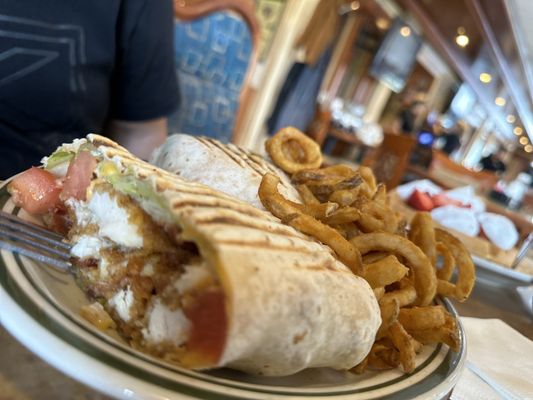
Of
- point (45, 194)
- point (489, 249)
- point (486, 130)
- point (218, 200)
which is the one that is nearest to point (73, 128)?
point (45, 194)

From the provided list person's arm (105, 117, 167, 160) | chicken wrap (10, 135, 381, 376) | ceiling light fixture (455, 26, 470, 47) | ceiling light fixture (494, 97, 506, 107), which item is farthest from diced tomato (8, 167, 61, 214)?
ceiling light fixture (494, 97, 506, 107)

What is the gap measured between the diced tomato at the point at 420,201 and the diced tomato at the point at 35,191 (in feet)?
5.11

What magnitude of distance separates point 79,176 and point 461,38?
29.9ft

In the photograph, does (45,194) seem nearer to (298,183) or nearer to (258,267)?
(258,267)

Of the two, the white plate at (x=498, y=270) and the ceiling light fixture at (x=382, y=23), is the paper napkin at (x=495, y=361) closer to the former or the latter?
the white plate at (x=498, y=270)

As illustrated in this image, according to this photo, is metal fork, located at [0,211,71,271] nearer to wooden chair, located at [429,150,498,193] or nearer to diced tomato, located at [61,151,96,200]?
diced tomato, located at [61,151,96,200]

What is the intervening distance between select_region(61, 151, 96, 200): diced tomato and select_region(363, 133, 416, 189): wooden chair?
433 cm

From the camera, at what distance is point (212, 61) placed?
2756 mm

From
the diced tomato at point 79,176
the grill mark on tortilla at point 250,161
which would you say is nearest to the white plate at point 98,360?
the diced tomato at point 79,176

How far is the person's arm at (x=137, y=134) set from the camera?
193cm

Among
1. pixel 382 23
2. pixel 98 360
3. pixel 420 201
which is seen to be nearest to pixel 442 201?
pixel 420 201

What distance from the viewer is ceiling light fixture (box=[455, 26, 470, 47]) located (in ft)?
26.0

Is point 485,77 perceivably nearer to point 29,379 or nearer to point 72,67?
point 72,67

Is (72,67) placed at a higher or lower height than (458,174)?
higher
